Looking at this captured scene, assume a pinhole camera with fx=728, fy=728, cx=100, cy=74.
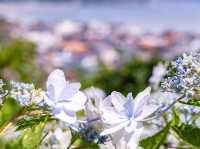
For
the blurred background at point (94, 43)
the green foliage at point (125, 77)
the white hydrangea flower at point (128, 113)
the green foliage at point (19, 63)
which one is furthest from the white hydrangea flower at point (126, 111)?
the green foliage at point (125, 77)

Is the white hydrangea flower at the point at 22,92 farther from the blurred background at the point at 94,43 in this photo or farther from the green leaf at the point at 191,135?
A: the blurred background at the point at 94,43

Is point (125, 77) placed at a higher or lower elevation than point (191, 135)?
lower

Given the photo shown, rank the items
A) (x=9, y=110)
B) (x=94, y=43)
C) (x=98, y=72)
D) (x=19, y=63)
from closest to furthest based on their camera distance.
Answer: (x=9, y=110) < (x=19, y=63) < (x=98, y=72) < (x=94, y=43)

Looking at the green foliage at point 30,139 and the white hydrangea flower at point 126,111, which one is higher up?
the white hydrangea flower at point 126,111

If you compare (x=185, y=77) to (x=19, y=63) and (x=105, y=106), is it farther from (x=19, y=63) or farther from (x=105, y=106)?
(x=19, y=63)

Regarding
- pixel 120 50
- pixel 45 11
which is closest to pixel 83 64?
pixel 120 50

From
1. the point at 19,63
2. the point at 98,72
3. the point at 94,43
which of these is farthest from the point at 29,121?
the point at 94,43
